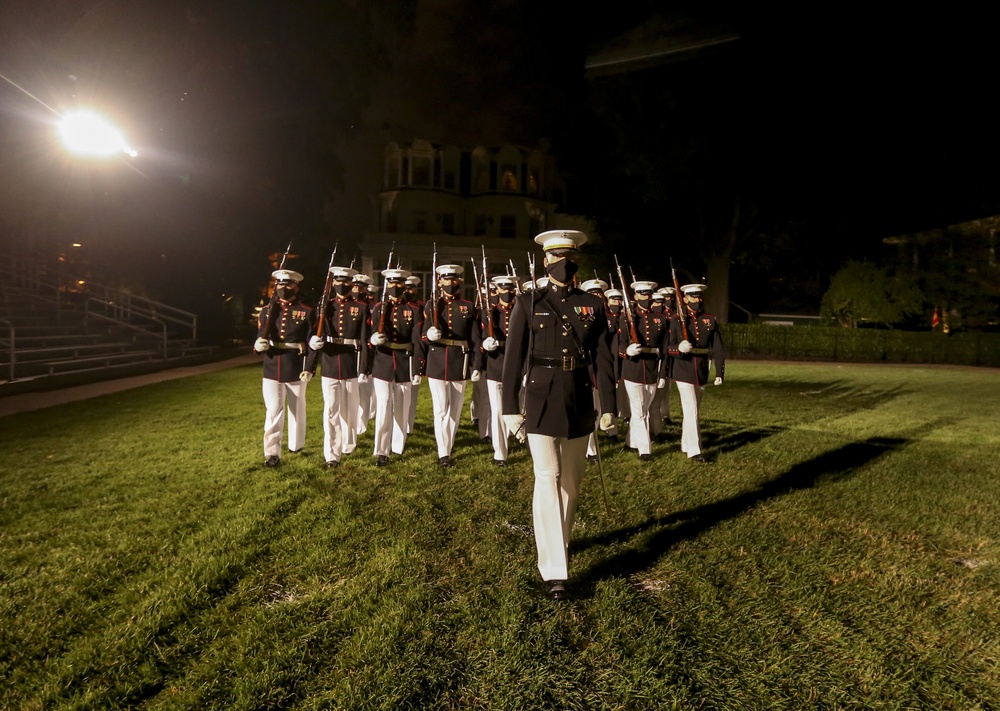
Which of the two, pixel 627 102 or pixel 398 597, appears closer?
pixel 398 597

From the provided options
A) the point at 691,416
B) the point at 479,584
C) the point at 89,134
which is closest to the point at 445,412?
the point at 691,416

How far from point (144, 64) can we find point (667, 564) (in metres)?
23.3

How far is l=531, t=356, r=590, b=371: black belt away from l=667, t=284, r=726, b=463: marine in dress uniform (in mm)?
4521

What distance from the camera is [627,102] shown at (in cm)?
3334

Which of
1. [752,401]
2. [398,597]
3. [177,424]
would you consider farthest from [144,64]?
[398,597]

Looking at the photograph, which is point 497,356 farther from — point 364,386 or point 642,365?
point 364,386

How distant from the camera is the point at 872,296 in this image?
3394cm

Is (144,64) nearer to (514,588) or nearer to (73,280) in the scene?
(73,280)

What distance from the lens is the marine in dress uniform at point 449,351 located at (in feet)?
29.4

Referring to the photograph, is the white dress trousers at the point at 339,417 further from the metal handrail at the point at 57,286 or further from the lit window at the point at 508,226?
the lit window at the point at 508,226

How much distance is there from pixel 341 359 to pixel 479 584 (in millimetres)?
4766

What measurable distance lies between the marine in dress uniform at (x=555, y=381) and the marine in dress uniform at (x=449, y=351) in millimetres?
3872

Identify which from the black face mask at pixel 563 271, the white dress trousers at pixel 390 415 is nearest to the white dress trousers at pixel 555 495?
the black face mask at pixel 563 271

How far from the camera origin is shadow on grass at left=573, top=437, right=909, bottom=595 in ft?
17.6
